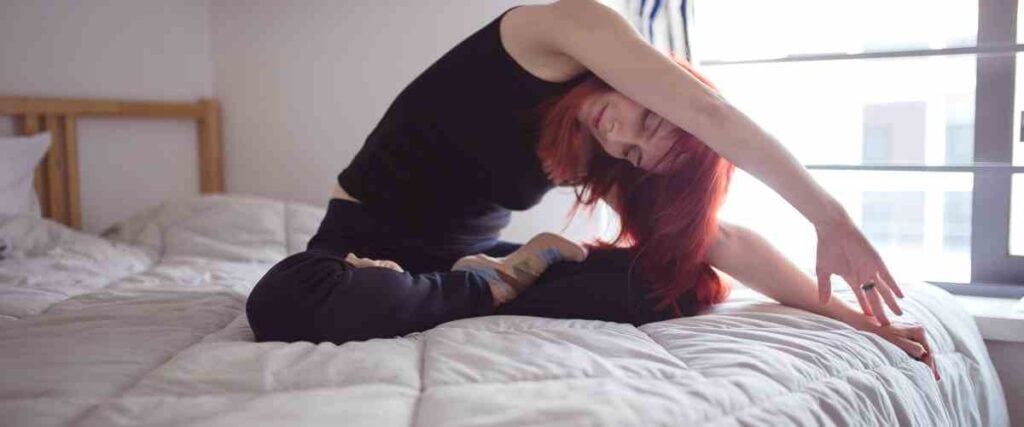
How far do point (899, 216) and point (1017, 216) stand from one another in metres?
0.24

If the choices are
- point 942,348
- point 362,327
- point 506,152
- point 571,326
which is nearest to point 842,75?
point 942,348

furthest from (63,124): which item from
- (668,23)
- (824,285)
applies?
(824,285)

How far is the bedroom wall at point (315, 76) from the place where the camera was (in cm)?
216

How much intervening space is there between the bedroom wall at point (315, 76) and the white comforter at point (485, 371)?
43.2 inches

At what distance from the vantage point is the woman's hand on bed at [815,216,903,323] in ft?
2.92

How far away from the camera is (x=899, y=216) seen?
1920 millimetres

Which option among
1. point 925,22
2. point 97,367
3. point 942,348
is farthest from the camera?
point 925,22

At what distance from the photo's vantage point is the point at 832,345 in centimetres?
90

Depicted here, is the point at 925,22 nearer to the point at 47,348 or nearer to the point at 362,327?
the point at 362,327

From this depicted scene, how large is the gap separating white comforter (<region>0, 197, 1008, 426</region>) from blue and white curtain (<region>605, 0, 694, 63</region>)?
0.85 metres

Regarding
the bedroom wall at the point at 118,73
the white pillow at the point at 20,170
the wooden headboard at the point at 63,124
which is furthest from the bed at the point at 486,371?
the bedroom wall at the point at 118,73

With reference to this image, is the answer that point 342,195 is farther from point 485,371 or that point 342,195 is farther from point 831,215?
point 831,215

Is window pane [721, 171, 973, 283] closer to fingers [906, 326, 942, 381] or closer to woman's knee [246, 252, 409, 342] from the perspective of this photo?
fingers [906, 326, 942, 381]

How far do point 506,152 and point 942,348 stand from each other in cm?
64
